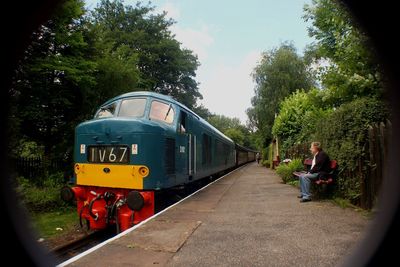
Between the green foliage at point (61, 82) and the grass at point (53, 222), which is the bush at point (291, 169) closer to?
the grass at point (53, 222)

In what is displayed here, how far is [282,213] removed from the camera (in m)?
7.79

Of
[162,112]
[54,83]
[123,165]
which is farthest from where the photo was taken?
[54,83]

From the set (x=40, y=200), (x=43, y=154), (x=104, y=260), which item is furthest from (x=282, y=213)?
(x=43, y=154)

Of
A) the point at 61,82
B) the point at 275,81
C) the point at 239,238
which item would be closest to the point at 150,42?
the point at 275,81

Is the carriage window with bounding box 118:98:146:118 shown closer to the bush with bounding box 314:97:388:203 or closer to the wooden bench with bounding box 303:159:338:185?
the wooden bench with bounding box 303:159:338:185

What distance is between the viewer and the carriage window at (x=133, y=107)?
368 inches

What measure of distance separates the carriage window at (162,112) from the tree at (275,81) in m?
26.5

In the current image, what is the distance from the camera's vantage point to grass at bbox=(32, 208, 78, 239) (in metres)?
9.09

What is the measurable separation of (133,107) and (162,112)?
2.42 feet

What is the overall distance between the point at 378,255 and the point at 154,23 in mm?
40936

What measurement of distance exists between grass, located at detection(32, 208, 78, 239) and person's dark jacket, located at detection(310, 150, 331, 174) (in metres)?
6.08

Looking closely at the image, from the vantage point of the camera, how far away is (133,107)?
9484 mm

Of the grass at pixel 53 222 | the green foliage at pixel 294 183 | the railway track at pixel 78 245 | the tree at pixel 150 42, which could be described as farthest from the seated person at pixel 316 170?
the tree at pixel 150 42

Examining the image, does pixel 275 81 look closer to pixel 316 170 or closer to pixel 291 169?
pixel 291 169
